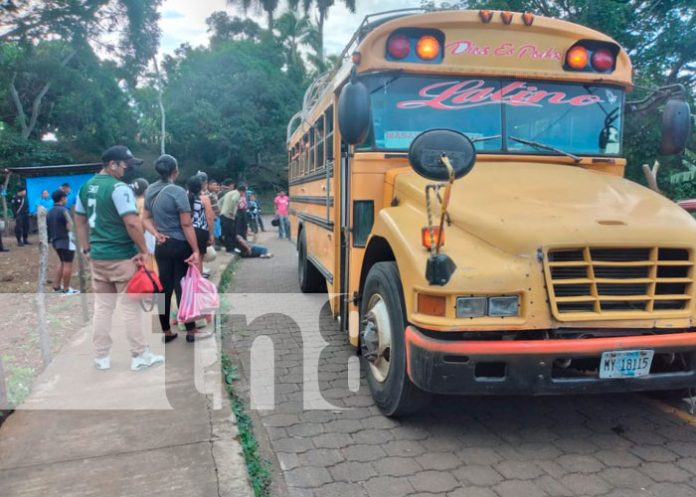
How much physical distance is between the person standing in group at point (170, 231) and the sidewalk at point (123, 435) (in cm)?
82

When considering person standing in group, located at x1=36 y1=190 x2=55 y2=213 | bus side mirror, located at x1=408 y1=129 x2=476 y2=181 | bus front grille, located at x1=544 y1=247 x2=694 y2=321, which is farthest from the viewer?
person standing in group, located at x1=36 y1=190 x2=55 y2=213

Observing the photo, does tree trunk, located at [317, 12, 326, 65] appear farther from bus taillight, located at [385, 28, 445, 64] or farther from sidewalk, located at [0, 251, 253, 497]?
sidewalk, located at [0, 251, 253, 497]

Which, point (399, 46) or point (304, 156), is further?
point (304, 156)

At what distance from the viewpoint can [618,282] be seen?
285cm

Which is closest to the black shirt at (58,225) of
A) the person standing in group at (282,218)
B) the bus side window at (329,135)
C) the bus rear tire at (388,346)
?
the bus side window at (329,135)

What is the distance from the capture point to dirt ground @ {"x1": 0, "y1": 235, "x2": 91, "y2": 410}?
433cm

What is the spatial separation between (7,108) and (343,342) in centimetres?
3014

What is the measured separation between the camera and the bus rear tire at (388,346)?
127 inches

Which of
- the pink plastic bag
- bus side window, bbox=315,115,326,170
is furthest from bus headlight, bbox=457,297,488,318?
bus side window, bbox=315,115,326,170

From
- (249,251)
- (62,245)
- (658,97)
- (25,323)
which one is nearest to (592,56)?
(658,97)

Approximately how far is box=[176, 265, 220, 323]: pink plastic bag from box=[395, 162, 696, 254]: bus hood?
87.4 inches

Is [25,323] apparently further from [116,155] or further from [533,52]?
[533,52]

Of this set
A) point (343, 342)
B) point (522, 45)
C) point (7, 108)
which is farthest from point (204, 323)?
point (7, 108)

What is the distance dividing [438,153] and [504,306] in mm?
923
